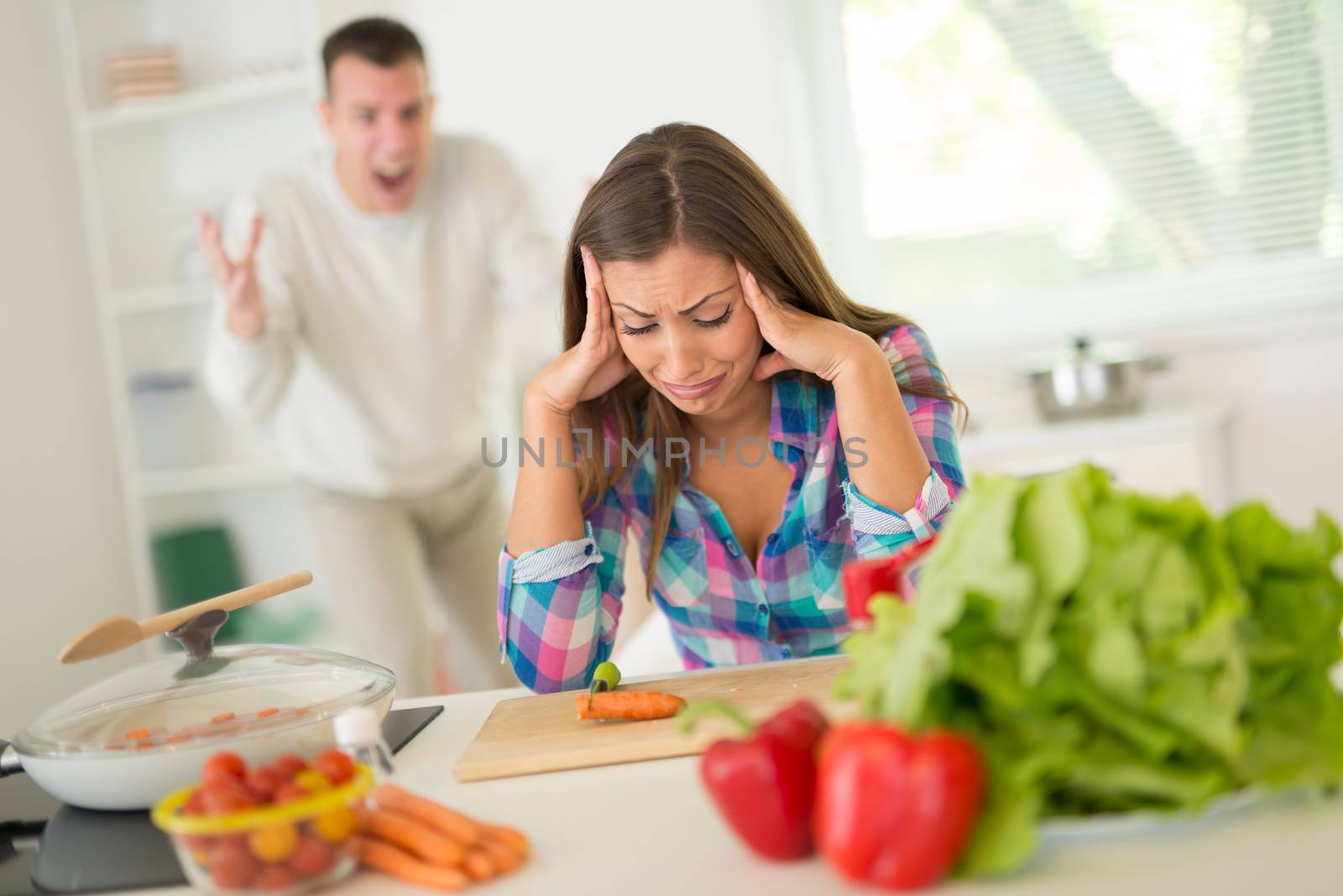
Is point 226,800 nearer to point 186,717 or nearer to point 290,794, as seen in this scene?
point 290,794

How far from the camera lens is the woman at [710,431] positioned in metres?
1.44

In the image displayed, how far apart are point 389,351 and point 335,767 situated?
7.05 feet

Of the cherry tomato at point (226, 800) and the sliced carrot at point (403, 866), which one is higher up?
the cherry tomato at point (226, 800)

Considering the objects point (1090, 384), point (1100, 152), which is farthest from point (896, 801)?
point (1100, 152)

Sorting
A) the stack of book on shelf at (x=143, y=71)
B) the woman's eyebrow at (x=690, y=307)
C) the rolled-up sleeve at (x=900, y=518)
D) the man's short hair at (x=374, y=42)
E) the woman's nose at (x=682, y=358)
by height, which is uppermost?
the stack of book on shelf at (x=143, y=71)

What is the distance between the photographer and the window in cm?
329

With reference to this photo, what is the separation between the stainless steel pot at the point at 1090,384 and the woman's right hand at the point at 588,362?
1.79m

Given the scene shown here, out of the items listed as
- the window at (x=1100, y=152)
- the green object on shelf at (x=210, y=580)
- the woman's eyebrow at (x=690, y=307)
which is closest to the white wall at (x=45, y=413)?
the green object on shelf at (x=210, y=580)

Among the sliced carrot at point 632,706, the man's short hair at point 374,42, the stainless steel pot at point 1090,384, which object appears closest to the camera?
the sliced carrot at point 632,706

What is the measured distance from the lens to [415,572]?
295 centimetres

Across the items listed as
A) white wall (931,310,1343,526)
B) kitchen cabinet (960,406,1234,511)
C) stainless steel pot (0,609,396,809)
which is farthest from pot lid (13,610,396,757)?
white wall (931,310,1343,526)

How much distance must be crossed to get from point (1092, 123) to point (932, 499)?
95.6 inches

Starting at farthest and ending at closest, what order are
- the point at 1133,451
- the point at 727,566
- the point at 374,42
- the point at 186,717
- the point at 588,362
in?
1. the point at 1133,451
2. the point at 374,42
3. the point at 727,566
4. the point at 588,362
5. the point at 186,717

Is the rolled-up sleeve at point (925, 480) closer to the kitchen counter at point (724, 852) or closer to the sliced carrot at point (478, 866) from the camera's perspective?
the kitchen counter at point (724, 852)
